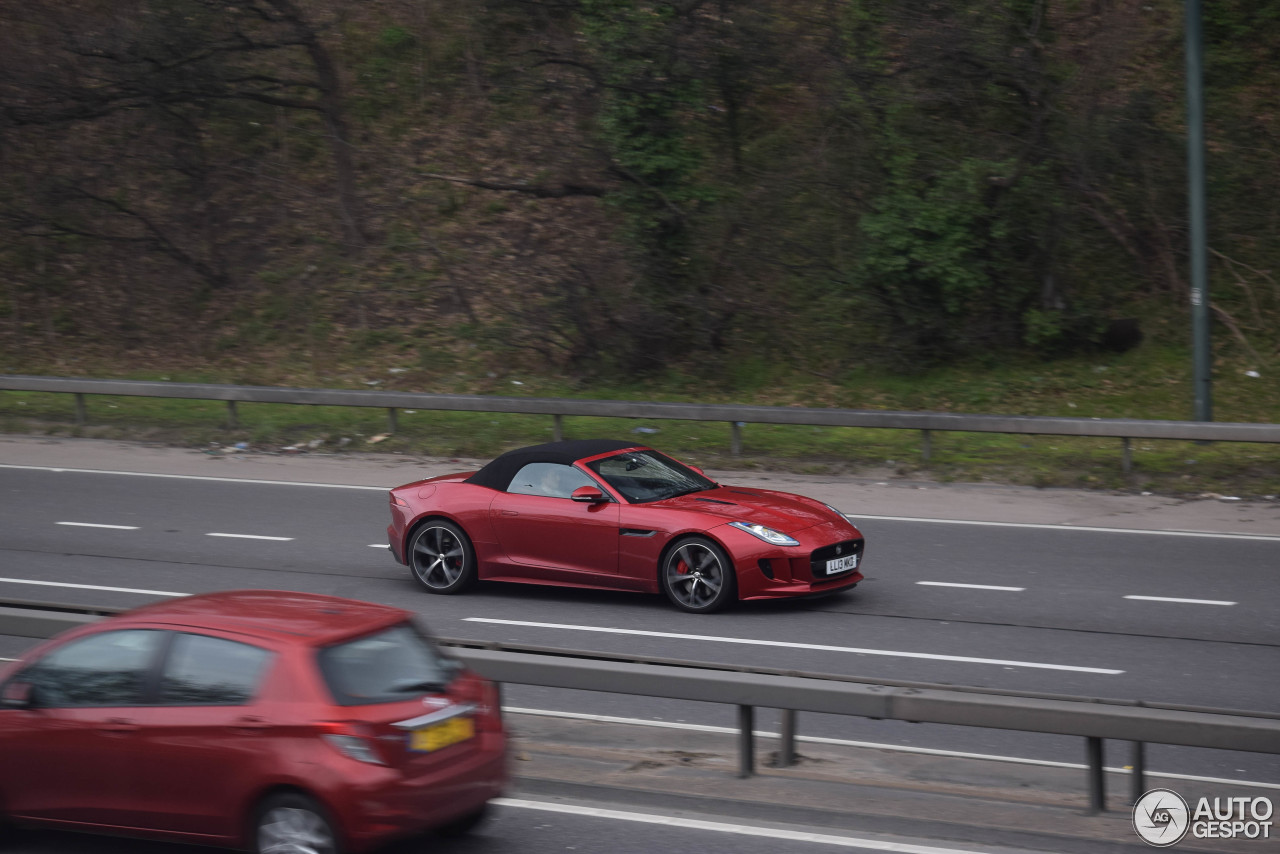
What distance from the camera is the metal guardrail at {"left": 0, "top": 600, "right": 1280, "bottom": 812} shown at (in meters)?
6.02

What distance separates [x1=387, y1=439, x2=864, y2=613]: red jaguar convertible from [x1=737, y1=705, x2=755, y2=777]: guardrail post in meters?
3.58

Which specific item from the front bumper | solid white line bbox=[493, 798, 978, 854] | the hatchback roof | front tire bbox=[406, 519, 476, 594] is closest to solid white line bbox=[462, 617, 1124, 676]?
the front bumper

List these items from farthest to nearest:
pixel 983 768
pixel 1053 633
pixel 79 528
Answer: pixel 79 528 → pixel 1053 633 → pixel 983 768

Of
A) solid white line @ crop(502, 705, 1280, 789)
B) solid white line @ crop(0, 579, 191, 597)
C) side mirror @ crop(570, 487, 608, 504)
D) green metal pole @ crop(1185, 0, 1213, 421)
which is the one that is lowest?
solid white line @ crop(502, 705, 1280, 789)

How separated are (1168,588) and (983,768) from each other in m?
4.89

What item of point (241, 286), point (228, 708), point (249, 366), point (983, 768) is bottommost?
point (983, 768)

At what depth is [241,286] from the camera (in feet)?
87.9

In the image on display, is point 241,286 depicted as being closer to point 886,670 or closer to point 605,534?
point 605,534

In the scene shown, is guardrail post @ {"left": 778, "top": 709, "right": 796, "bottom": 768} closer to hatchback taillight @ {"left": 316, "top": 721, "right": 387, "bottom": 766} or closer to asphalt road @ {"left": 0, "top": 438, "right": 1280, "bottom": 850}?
asphalt road @ {"left": 0, "top": 438, "right": 1280, "bottom": 850}

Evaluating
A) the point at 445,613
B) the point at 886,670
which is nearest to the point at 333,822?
the point at 886,670

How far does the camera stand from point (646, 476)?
1164cm

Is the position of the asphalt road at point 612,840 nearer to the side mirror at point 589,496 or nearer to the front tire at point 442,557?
the side mirror at point 589,496

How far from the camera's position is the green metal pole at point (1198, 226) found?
1667 cm

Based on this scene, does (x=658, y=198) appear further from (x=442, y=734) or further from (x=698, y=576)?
(x=442, y=734)
